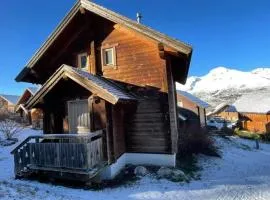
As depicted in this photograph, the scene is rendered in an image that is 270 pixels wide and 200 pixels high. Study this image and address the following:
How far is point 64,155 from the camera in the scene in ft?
38.3

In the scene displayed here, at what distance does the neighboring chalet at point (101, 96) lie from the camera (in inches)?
477

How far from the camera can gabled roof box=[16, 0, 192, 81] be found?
13.3 metres

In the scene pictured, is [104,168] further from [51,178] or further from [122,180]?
[51,178]

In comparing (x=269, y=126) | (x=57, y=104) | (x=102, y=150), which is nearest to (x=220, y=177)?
(x=102, y=150)

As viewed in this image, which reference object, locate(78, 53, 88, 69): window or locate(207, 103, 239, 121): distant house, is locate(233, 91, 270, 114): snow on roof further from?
locate(78, 53, 88, 69): window

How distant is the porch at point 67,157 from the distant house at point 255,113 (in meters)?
38.7

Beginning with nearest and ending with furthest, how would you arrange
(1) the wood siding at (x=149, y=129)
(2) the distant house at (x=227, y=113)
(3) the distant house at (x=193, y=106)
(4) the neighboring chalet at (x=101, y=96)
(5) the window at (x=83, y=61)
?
1. (4) the neighboring chalet at (x=101, y=96)
2. (1) the wood siding at (x=149, y=129)
3. (5) the window at (x=83, y=61)
4. (3) the distant house at (x=193, y=106)
5. (2) the distant house at (x=227, y=113)

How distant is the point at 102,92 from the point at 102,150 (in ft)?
8.57

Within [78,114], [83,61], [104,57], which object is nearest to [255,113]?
[104,57]

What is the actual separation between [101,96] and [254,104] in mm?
43649

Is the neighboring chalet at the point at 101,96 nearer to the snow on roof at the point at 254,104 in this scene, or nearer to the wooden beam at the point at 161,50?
the wooden beam at the point at 161,50

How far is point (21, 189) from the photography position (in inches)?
383

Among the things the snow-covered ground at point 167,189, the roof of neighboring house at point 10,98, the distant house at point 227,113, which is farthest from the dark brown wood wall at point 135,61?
the roof of neighboring house at point 10,98

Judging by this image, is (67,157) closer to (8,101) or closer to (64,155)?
(64,155)
